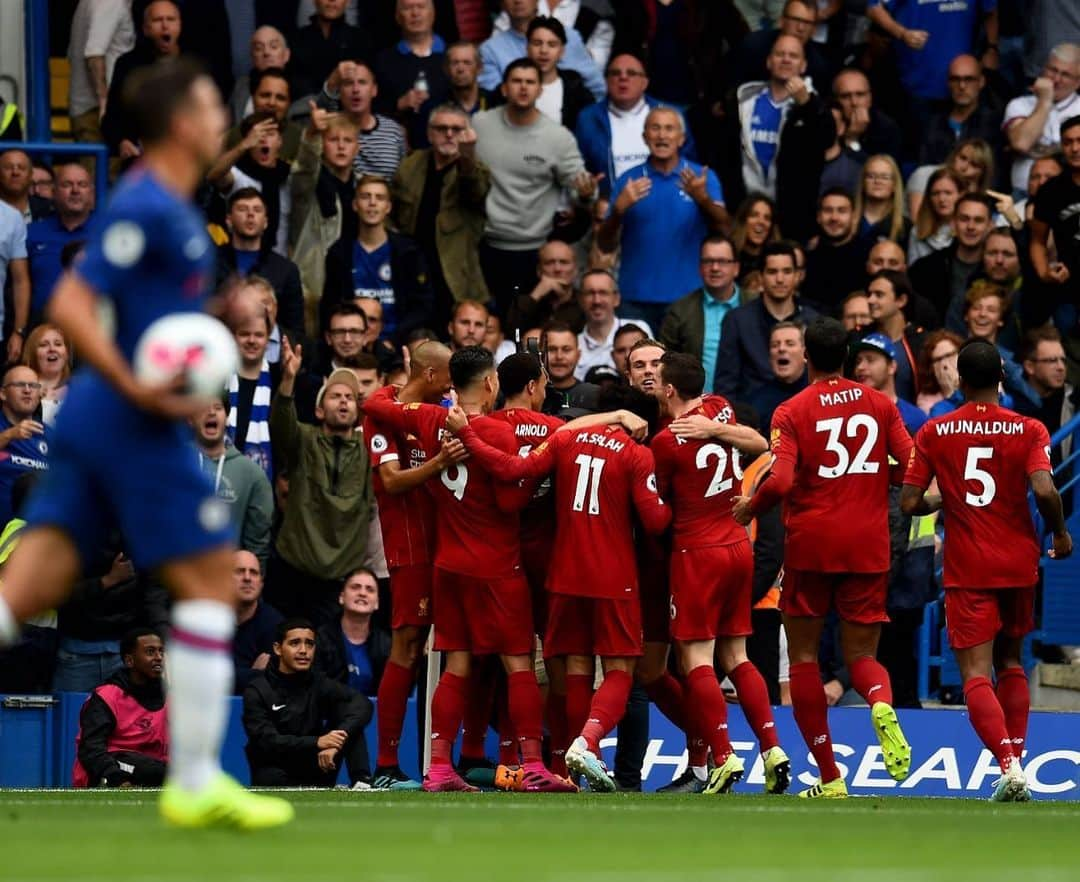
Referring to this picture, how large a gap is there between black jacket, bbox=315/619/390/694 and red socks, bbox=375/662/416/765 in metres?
1.14

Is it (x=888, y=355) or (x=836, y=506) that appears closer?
(x=836, y=506)

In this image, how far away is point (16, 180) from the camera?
650 inches

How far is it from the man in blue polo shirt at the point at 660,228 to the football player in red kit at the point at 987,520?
19.2ft

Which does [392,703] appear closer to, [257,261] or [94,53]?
[257,261]

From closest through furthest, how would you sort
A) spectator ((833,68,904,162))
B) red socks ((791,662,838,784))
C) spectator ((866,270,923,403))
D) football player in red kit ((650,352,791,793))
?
red socks ((791,662,838,784)) < football player in red kit ((650,352,791,793)) < spectator ((866,270,923,403)) < spectator ((833,68,904,162))

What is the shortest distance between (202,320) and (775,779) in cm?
585

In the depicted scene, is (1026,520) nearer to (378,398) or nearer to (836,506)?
(836,506)

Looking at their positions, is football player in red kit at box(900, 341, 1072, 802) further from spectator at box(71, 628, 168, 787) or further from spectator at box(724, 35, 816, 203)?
spectator at box(724, 35, 816, 203)

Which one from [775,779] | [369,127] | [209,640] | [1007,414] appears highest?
[369,127]

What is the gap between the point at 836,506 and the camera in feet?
38.4

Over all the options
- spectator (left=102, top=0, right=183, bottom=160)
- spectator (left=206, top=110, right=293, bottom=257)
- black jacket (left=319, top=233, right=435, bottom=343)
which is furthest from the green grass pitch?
spectator (left=102, top=0, right=183, bottom=160)

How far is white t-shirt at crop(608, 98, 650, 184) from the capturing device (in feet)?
59.0

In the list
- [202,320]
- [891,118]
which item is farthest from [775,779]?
[891,118]

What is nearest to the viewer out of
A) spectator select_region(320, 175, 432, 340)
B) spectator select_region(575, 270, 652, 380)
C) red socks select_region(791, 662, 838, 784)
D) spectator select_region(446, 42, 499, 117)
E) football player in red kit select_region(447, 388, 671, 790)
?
red socks select_region(791, 662, 838, 784)
